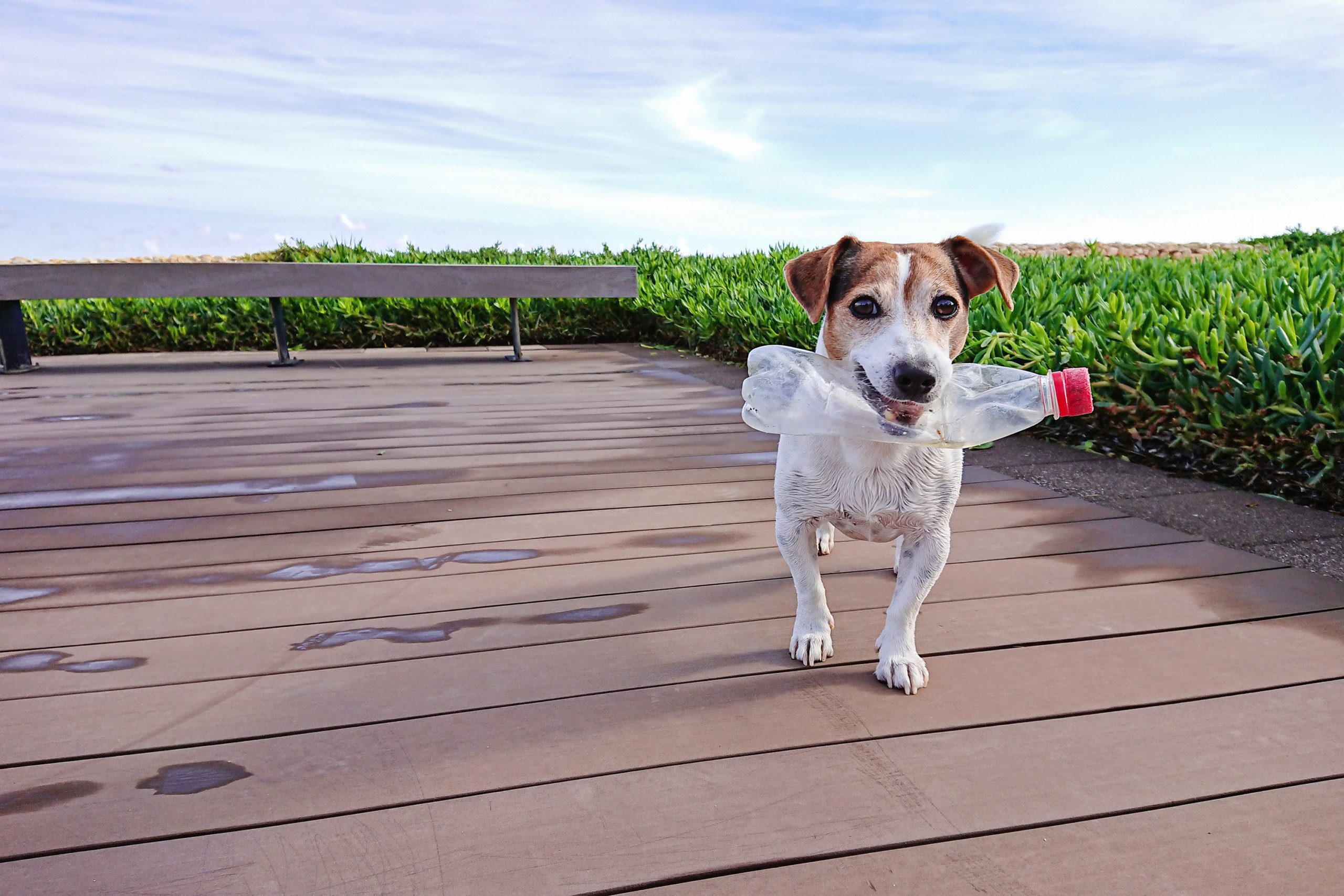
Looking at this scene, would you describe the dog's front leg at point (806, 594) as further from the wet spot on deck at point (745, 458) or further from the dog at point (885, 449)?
the wet spot on deck at point (745, 458)

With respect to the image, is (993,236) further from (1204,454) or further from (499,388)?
(499,388)

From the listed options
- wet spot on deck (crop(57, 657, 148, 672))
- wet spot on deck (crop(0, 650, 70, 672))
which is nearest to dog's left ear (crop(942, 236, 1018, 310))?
wet spot on deck (crop(57, 657, 148, 672))

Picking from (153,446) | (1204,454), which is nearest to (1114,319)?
(1204,454)

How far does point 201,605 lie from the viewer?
2535mm

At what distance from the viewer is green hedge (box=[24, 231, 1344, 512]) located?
362cm

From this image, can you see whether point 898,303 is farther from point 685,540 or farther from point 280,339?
point 280,339

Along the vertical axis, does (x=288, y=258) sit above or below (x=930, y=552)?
above

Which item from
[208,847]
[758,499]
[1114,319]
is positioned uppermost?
[1114,319]

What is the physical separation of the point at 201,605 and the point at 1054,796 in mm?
2330

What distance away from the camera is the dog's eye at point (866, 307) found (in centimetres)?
184

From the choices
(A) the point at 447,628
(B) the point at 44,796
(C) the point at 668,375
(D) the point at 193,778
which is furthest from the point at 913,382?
(C) the point at 668,375

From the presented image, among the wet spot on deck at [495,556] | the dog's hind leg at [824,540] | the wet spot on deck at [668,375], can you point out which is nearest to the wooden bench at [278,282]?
the wet spot on deck at [668,375]

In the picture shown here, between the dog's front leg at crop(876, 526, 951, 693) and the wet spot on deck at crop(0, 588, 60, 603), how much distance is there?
8.23ft

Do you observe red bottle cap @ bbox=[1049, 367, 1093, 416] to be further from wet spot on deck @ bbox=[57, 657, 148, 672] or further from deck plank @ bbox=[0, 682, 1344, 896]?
wet spot on deck @ bbox=[57, 657, 148, 672]
